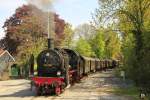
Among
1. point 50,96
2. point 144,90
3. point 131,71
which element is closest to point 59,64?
point 50,96

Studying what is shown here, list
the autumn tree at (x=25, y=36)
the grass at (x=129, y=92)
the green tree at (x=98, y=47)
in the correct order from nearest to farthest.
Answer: the grass at (x=129, y=92) < the autumn tree at (x=25, y=36) < the green tree at (x=98, y=47)

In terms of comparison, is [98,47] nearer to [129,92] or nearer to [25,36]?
[25,36]

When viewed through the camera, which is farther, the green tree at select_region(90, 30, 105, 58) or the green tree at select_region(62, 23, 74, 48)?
the green tree at select_region(90, 30, 105, 58)

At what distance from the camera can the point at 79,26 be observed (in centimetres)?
12950

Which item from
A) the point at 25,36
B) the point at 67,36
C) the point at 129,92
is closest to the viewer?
the point at 129,92

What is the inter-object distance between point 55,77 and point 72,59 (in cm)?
727

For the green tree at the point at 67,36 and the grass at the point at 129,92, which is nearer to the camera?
the grass at the point at 129,92

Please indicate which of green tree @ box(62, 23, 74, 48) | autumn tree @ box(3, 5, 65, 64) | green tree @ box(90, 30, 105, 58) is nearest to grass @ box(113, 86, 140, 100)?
autumn tree @ box(3, 5, 65, 64)

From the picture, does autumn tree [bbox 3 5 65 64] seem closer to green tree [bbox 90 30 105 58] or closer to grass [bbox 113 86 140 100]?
grass [bbox 113 86 140 100]

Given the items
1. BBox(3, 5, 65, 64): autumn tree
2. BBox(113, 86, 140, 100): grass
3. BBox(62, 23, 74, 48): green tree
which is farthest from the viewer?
BBox(62, 23, 74, 48): green tree

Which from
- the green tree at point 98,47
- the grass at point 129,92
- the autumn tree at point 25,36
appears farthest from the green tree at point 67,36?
the grass at point 129,92

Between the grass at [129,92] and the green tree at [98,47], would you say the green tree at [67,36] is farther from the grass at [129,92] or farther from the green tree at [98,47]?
the grass at [129,92]

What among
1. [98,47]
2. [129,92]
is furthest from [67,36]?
[129,92]

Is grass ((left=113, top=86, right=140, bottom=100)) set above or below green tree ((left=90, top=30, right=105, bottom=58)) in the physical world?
below
